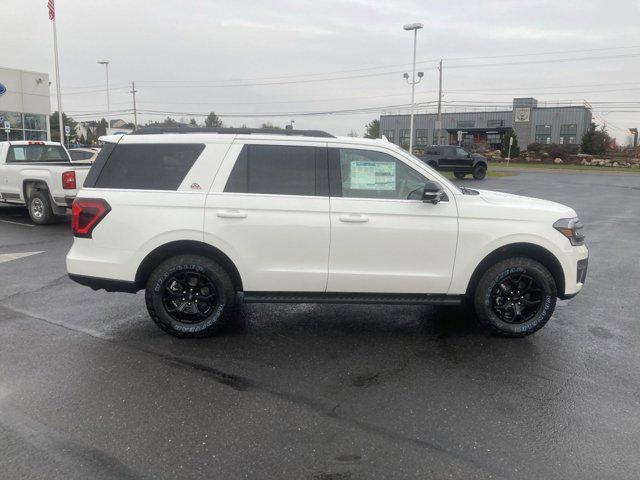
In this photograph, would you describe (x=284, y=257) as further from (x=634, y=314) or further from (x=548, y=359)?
(x=634, y=314)

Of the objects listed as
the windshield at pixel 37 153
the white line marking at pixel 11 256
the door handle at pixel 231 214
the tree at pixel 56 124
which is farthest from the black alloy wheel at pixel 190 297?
the tree at pixel 56 124

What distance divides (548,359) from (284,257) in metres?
2.49

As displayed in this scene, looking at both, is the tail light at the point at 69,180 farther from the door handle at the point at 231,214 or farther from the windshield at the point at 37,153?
the door handle at the point at 231,214

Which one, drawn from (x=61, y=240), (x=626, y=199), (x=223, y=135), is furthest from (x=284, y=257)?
(x=626, y=199)

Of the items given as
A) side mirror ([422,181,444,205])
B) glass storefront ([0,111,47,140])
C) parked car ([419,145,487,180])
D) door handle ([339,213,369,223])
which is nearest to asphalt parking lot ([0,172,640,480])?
door handle ([339,213,369,223])

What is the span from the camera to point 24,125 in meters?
38.8

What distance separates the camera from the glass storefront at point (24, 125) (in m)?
37.4

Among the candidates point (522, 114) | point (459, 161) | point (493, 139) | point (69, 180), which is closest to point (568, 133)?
point (522, 114)

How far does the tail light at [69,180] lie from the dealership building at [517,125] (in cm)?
6482

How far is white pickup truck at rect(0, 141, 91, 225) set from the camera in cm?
1155

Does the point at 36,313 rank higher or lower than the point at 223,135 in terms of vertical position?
lower

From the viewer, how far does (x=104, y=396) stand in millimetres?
3855

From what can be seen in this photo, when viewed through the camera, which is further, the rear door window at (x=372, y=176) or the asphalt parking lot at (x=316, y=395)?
the rear door window at (x=372, y=176)

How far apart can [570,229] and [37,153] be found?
13.0 metres
